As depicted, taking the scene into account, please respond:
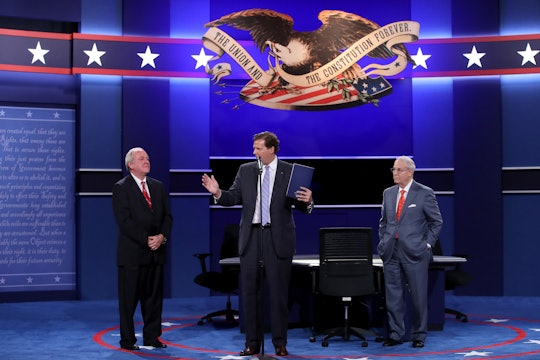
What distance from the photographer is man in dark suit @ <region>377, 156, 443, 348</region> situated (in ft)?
20.2

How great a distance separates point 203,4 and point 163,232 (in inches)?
181

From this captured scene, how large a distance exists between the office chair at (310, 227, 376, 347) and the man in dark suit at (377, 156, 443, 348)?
152 mm

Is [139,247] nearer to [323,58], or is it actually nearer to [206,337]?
[206,337]

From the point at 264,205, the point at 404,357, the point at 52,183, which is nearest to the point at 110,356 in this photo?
the point at 264,205

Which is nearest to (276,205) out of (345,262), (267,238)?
(267,238)

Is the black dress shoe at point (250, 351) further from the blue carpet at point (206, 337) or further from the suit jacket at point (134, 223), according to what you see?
the suit jacket at point (134, 223)

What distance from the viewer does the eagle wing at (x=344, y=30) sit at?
33.1 ft

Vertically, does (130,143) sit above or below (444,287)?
above

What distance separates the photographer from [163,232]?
6.21 meters

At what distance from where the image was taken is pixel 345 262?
20.7 ft

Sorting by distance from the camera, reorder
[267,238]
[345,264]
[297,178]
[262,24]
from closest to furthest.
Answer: [297,178], [267,238], [345,264], [262,24]

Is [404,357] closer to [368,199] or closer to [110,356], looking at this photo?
[110,356]

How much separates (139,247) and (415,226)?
2.22 m

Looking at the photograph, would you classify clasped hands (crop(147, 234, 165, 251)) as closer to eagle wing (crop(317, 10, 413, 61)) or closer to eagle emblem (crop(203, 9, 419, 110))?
eagle emblem (crop(203, 9, 419, 110))
